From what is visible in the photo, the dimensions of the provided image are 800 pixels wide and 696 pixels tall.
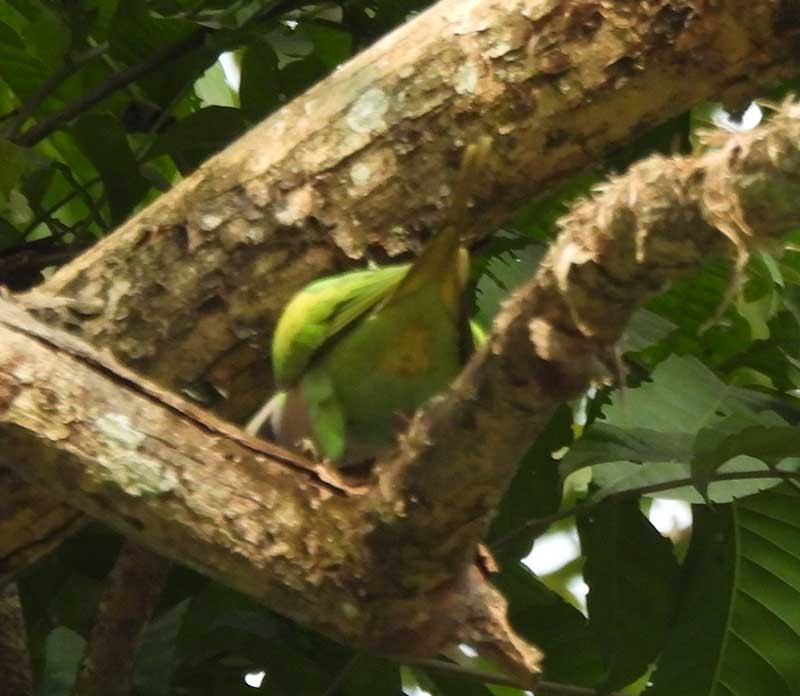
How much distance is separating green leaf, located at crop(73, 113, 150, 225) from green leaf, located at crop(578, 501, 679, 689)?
0.62m

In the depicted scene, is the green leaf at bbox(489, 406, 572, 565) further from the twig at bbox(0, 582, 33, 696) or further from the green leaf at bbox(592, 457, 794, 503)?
the twig at bbox(0, 582, 33, 696)

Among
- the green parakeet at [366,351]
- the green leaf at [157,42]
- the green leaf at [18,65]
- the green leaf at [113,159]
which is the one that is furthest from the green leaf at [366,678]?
the green leaf at [18,65]

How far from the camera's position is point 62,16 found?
55.6 inches

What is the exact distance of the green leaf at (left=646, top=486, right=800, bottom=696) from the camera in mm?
1188

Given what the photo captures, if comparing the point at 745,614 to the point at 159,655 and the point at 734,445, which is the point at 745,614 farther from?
the point at 159,655

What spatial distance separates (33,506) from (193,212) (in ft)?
0.97

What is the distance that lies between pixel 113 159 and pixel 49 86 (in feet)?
0.51

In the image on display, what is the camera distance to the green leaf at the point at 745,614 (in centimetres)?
119

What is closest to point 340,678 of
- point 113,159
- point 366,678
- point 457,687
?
point 366,678

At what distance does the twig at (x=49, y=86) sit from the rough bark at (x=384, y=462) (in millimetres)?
527

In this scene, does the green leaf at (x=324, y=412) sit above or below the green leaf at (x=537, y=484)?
below

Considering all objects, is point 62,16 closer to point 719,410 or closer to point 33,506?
point 33,506

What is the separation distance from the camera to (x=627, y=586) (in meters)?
1.23

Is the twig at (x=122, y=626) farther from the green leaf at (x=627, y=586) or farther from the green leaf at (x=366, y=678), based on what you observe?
the green leaf at (x=627, y=586)
